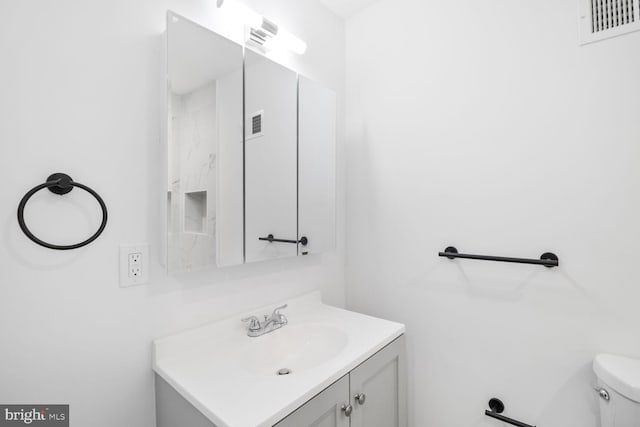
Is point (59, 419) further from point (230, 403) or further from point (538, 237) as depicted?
point (538, 237)

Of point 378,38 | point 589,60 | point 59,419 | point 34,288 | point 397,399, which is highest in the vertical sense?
point 378,38

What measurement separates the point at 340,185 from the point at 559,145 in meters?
0.99

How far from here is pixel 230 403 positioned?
0.78 metres

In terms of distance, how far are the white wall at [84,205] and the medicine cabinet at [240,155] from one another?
0.09m

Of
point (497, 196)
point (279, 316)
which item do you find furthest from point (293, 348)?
point (497, 196)

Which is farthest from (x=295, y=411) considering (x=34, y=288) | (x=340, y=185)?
(x=340, y=185)

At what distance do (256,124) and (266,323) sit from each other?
818 mm

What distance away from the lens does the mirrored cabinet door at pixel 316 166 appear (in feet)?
4.71

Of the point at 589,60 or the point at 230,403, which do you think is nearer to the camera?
the point at 230,403

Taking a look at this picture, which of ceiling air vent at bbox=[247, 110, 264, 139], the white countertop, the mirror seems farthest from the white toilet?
ceiling air vent at bbox=[247, 110, 264, 139]

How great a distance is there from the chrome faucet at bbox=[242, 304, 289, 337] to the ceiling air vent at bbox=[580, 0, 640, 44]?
60.1 inches

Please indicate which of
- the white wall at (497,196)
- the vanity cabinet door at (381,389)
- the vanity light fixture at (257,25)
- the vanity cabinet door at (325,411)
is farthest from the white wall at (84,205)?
the white wall at (497,196)

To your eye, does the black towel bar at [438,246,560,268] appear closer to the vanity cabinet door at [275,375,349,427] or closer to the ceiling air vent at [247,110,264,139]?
the vanity cabinet door at [275,375,349,427]

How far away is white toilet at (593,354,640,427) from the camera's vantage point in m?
0.87
